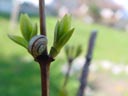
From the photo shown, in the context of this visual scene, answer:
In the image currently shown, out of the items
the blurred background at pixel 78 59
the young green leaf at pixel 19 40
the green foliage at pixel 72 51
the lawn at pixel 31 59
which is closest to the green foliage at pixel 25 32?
the young green leaf at pixel 19 40

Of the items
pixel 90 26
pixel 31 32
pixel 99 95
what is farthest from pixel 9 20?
pixel 31 32

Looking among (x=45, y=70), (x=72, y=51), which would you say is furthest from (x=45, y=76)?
(x=72, y=51)

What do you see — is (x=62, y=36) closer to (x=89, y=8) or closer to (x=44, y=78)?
(x=44, y=78)

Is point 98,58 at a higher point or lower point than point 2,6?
lower

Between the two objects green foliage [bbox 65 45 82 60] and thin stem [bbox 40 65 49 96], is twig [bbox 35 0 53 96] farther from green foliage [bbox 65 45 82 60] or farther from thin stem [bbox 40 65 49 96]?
green foliage [bbox 65 45 82 60]

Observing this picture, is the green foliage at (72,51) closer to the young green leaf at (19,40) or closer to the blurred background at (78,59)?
the young green leaf at (19,40)
